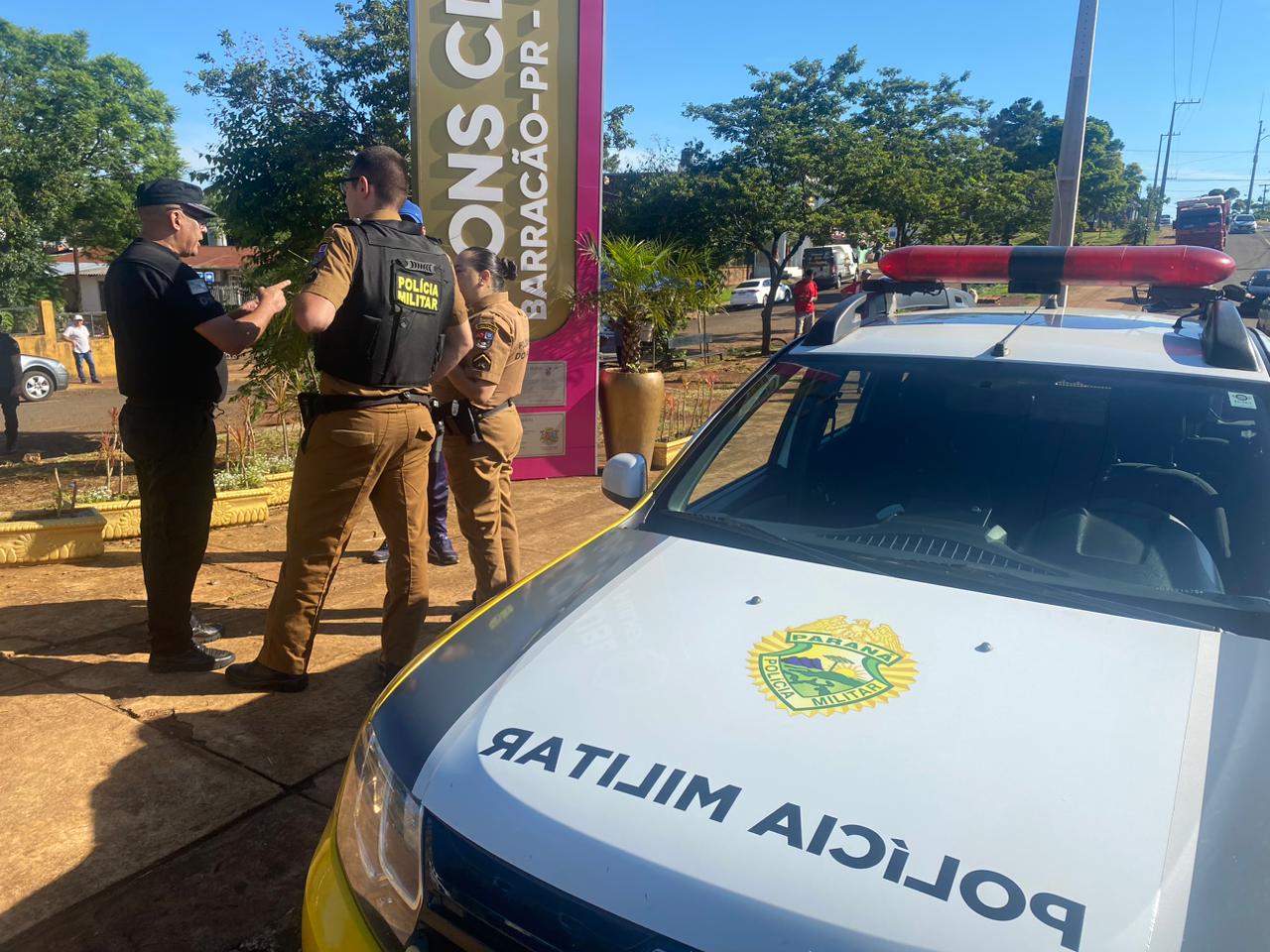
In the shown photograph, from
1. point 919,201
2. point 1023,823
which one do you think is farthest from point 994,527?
point 919,201

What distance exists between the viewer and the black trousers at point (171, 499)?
3.73 metres

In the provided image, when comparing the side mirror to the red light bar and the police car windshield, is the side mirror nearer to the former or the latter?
the police car windshield

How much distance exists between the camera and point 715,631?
Result: 200cm

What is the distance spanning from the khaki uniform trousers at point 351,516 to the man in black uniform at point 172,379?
50cm

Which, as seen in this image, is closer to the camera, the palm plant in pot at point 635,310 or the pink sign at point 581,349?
the pink sign at point 581,349

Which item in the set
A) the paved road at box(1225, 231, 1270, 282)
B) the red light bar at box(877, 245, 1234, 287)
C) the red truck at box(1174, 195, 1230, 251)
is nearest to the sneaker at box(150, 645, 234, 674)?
the red light bar at box(877, 245, 1234, 287)

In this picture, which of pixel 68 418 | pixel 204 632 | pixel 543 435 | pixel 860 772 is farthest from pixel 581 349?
pixel 68 418

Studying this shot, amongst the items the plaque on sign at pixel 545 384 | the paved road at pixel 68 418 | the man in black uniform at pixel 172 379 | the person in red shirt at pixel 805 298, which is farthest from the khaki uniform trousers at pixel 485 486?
the person in red shirt at pixel 805 298

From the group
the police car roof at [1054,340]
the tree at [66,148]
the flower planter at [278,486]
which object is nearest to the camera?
the police car roof at [1054,340]

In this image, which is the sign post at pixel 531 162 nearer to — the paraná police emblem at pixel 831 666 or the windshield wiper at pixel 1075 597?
the windshield wiper at pixel 1075 597

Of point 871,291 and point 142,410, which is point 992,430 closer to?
point 871,291

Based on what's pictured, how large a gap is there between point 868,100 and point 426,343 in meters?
26.4

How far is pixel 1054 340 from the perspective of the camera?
286cm

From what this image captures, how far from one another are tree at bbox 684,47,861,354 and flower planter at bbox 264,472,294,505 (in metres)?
17.0
